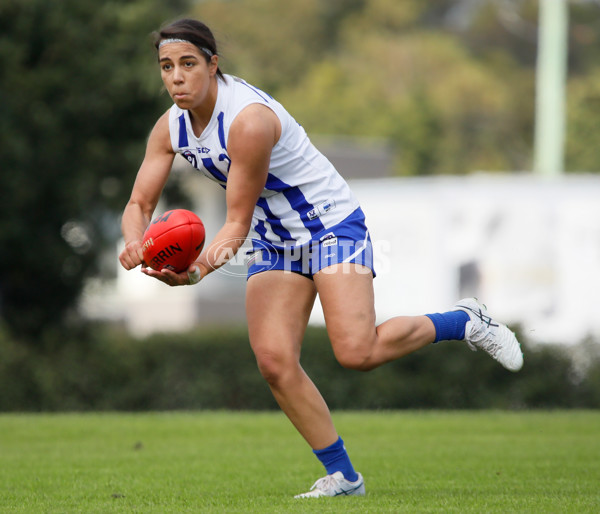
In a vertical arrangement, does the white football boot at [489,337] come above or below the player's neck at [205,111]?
below

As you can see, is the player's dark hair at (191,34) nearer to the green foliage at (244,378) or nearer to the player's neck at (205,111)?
the player's neck at (205,111)

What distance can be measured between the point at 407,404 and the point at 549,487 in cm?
769

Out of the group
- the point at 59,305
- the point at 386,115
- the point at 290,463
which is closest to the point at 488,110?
the point at 386,115

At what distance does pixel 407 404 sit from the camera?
1396 cm

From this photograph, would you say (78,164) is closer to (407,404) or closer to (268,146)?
(407,404)

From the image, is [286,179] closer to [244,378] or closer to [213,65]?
[213,65]

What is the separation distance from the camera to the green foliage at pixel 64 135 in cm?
1417

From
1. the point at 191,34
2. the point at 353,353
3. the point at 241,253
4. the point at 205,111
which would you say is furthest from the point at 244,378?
the point at 191,34

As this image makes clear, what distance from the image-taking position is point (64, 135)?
1509 centimetres

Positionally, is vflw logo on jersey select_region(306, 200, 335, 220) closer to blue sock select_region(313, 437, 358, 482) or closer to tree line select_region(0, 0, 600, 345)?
tree line select_region(0, 0, 600, 345)

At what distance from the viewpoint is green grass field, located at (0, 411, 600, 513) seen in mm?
5754

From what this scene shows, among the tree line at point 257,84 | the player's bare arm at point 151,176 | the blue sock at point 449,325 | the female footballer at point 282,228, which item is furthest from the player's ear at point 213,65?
the blue sock at point 449,325

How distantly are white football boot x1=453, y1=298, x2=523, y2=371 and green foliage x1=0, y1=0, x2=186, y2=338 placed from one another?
8874 millimetres

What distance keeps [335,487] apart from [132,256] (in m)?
1.76
